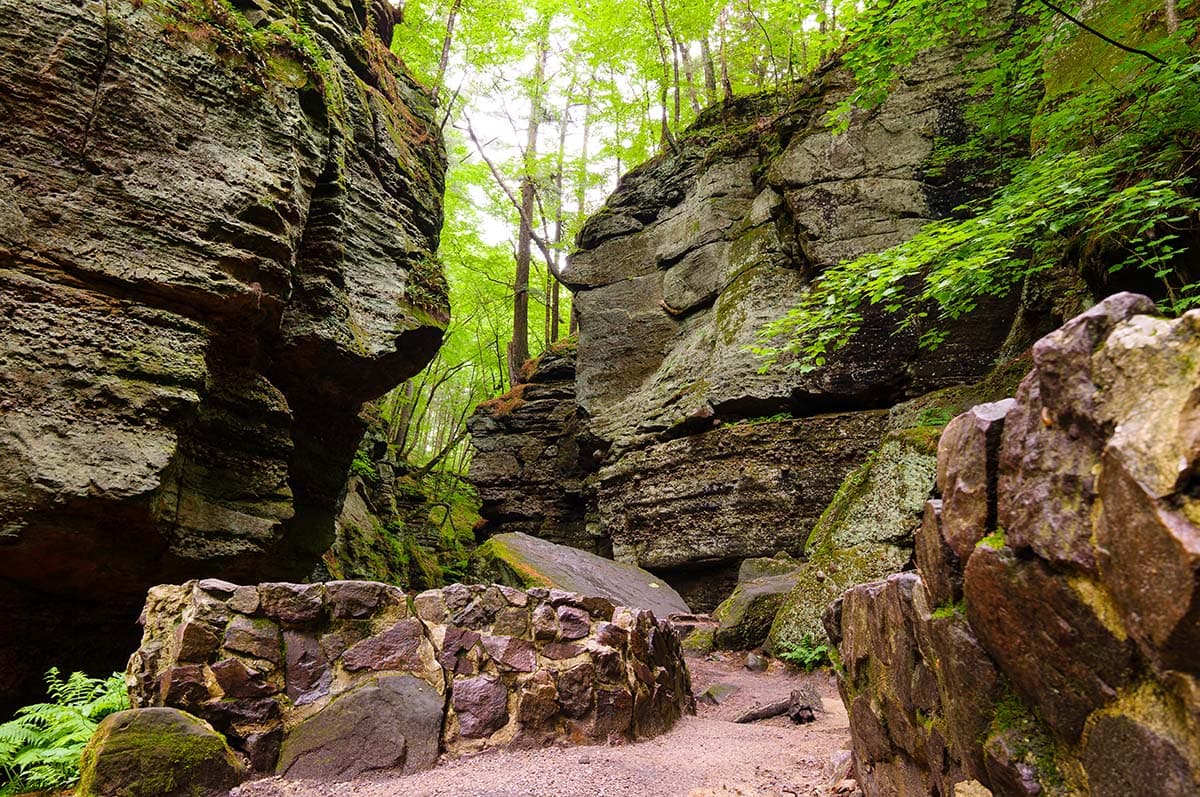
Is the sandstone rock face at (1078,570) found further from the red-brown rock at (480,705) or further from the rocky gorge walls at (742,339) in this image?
the rocky gorge walls at (742,339)

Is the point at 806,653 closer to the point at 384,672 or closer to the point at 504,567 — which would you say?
the point at 504,567

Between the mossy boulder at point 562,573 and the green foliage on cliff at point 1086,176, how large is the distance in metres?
4.32

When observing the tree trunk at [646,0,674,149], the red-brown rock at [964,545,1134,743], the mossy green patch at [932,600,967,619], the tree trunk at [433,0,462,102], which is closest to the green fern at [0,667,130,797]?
the mossy green patch at [932,600,967,619]

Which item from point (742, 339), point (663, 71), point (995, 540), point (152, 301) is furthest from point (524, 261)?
point (995, 540)

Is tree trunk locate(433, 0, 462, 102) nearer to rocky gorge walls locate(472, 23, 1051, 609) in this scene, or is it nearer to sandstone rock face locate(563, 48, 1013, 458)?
sandstone rock face locate(563, 48, 1013, 458)

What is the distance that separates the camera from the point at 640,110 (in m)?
20.7

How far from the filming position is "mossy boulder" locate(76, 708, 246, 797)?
303cm

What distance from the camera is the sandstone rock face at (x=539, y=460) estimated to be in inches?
642

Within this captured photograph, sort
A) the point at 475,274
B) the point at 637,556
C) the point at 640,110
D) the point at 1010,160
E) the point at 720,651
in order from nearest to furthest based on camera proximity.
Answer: the point at 720,651, the point at 1010,160, the point at 637,556, the point at 640,110, the point at 475,274

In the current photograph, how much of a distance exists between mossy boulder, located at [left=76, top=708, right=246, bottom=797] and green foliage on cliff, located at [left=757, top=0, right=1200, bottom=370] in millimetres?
6489

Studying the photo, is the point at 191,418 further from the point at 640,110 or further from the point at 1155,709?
the point at 640,110

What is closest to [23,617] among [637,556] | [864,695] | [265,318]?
[265,318]

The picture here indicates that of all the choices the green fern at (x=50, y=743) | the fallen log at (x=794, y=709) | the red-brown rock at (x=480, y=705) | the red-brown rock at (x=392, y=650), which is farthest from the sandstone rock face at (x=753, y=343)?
the green fern at (x=50, y=743)

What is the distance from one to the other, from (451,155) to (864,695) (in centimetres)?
2399
